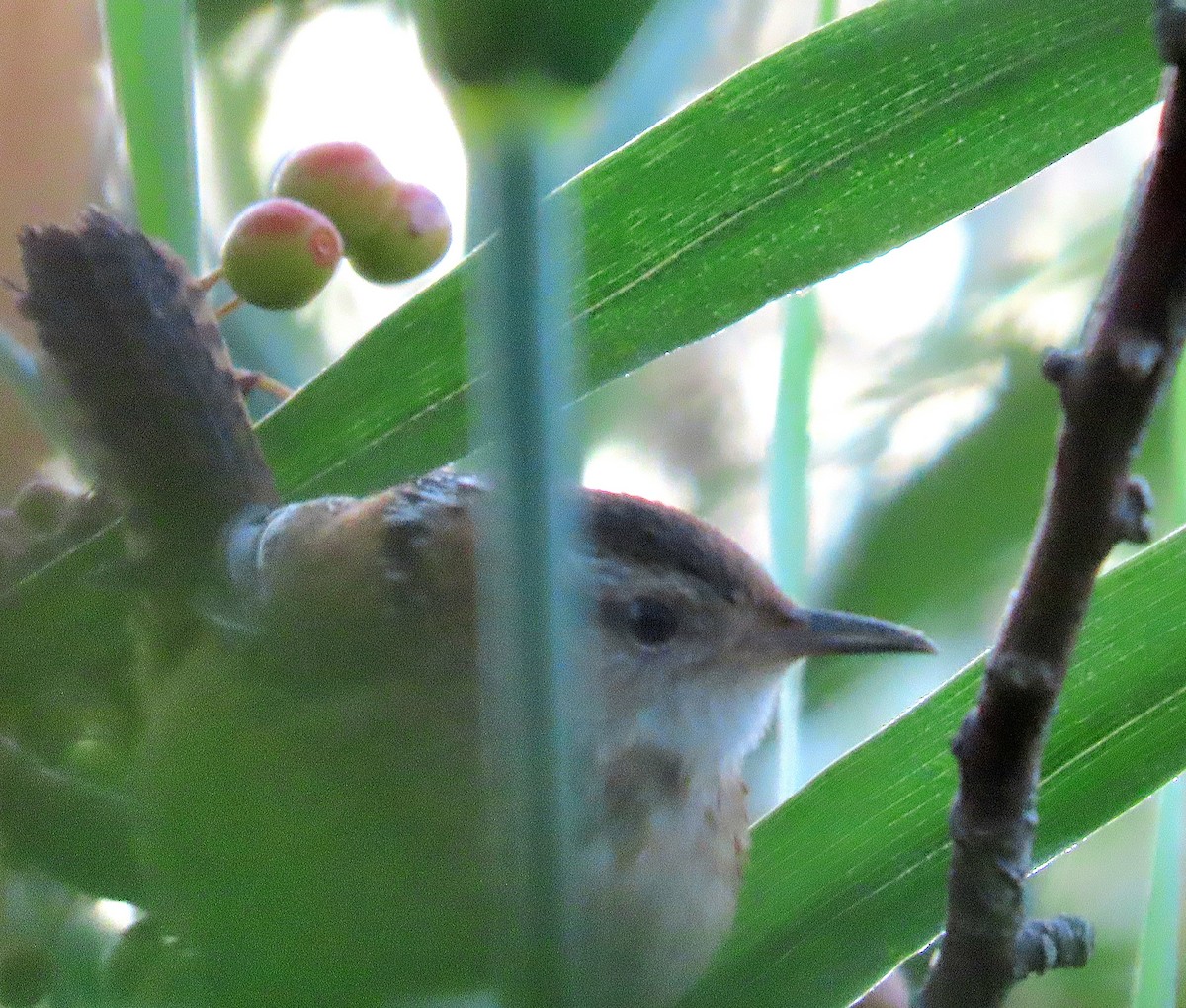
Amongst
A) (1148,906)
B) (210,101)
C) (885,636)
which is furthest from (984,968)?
(210,101)

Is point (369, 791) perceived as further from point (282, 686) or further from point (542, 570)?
point (542, 570)

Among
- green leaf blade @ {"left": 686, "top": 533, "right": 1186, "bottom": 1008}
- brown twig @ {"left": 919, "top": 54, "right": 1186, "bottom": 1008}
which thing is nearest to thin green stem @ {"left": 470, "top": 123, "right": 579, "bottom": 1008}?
brown twig @ {"left": 919, "top": 54, "right": 1186, "bottom": 1008}

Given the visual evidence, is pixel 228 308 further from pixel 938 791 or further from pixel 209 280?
pixel 938 791

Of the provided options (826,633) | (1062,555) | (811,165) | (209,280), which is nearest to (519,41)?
(1062,555)

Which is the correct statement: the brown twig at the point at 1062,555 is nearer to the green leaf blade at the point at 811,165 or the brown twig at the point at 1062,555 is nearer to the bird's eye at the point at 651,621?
the green leaf blade at the point at 811,165

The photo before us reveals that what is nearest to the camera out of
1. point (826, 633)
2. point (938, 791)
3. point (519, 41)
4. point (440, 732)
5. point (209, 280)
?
point (519, 41)
